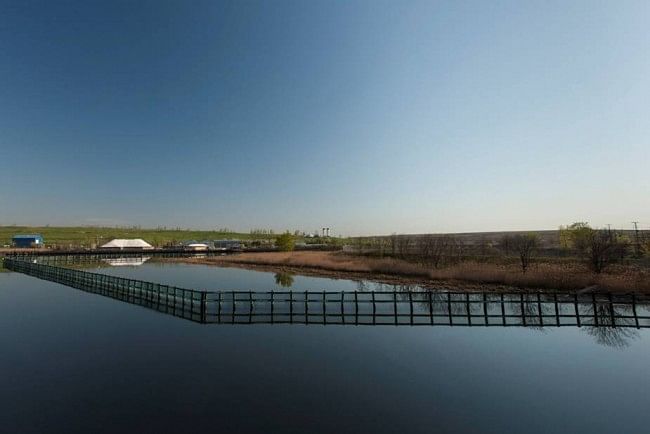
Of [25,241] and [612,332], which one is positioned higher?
[25,241]

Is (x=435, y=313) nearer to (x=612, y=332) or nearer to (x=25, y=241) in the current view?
(x=612, y=332)

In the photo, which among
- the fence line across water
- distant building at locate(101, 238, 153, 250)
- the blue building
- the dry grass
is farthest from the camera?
the blue building

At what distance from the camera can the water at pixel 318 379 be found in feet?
37.8

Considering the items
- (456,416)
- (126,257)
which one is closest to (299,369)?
(456,416)

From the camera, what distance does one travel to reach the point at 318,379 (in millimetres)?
14859

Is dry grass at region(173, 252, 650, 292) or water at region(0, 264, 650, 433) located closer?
water at region(0, 264, 650, 433)

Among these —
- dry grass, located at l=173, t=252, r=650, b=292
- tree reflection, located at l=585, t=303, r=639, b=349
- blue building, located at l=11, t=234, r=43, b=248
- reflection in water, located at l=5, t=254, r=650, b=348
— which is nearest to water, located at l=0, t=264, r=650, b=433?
tree reflection, located at l=585, t=303, r=639, b=349

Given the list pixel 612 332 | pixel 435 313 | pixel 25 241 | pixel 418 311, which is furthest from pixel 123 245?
pixel 612 332

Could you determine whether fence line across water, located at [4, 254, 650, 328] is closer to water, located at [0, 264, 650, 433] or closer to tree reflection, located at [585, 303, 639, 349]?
tree reflection, located at [585, 303, 639, 349]

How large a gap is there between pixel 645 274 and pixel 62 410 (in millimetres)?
50023

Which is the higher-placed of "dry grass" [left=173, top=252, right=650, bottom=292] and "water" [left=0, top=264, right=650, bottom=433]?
"dry grass" [left=173, top=252, right=650, bottom=292]

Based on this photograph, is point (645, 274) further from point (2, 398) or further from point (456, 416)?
point (2, 398)

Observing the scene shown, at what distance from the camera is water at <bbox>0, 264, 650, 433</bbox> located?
1153 centimetres

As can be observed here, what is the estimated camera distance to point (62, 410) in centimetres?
1212
